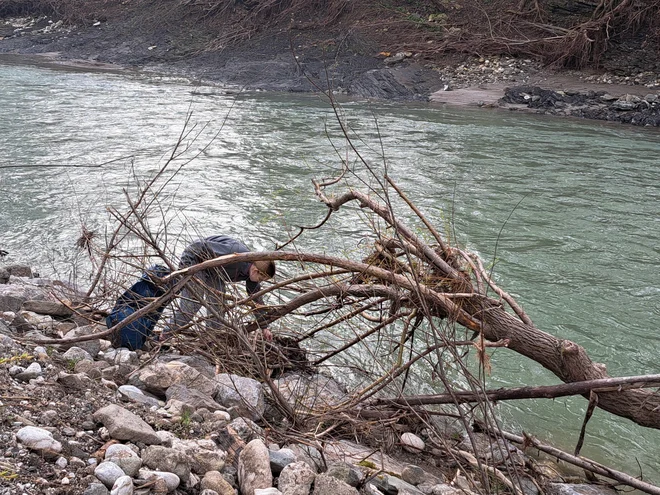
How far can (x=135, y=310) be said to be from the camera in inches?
184

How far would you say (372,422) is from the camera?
12.7ft

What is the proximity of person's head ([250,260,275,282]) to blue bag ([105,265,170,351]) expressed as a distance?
1.78 feet

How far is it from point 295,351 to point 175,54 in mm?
22800

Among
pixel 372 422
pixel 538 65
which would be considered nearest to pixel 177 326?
pixel 372 422

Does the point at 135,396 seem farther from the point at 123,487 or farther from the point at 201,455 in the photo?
the point at 123,487

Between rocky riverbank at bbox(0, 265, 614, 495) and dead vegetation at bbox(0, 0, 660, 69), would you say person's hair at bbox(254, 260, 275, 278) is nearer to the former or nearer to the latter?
rocky riverbank at bbox(0, 265, 614, 495)

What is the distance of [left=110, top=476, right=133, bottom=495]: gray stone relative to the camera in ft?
8.34

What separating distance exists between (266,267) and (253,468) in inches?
74.0

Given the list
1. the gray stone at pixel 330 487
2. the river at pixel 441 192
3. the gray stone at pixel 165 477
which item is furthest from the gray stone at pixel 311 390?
the river at pixel 441 192

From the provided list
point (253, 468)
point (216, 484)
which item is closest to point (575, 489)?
point (253, 468)

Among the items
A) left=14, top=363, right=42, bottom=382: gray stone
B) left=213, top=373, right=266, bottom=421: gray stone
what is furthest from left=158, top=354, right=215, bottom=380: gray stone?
left=14, top=363, right=42, bottom=382: gray stone

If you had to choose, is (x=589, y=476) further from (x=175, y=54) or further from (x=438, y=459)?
(x=175, y=54)

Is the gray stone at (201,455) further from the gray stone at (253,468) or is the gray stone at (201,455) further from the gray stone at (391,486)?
the gray stone at (391,486)

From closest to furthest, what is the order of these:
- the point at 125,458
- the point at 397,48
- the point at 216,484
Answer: the point at 125,458 → the point at 216,484 → the point at 397,48
